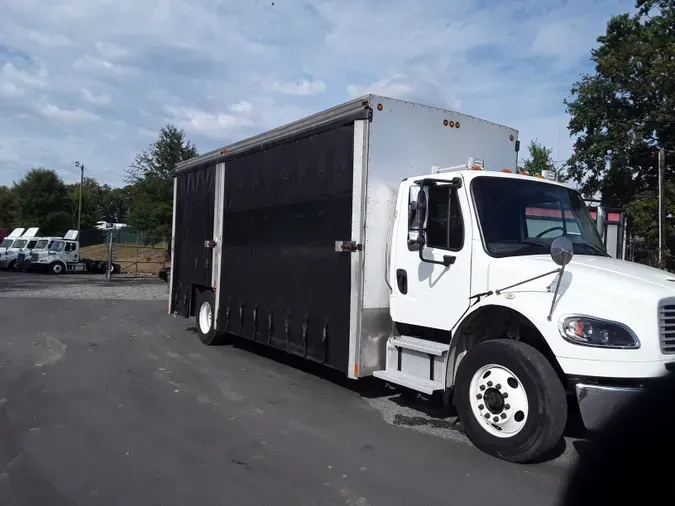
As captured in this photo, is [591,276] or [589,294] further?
[591,276]

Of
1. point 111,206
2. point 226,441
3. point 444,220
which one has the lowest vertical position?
point 226,441

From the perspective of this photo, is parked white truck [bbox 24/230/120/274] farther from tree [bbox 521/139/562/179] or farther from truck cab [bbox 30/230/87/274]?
tree [bbox 521/139/562/179]

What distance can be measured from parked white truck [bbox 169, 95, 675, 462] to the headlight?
0.03 ft

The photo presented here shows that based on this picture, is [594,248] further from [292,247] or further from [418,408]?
[292,247]

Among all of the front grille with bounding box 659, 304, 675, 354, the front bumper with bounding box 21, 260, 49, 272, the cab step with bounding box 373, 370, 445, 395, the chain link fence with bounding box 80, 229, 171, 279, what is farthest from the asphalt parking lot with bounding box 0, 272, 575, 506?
the front bumper with bounding box 21, 260, 49, 272

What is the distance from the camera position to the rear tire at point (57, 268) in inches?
1302

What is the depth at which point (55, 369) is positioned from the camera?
8.32 meters

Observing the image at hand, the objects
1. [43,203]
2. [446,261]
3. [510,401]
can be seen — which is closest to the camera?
[510,401]

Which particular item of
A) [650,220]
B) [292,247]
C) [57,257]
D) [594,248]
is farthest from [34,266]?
[594,248]

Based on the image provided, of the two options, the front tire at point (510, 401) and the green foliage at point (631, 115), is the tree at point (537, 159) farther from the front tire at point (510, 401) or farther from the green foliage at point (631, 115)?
the front tire at point (510, 401)

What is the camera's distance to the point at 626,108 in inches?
799

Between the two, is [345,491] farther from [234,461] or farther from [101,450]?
[101,450]

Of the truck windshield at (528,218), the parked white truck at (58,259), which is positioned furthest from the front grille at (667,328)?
the parked white truck at (58,259)

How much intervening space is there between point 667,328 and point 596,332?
1.81ft
